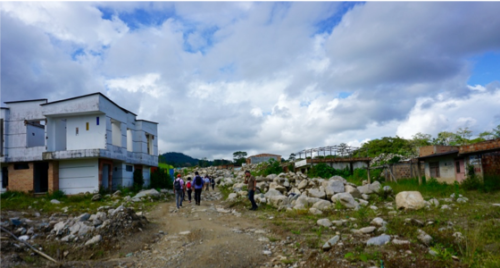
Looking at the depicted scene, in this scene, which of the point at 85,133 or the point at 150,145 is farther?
the point at 150,145

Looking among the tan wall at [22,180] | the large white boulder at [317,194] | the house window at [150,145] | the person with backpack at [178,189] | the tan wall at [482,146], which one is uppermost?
the house window at [150,145]

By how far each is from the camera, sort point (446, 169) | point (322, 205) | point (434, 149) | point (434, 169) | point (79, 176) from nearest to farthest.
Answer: point (322, 205) → point (79, 176) → point (446, 169) → point (434, 169) → point (434, 149)

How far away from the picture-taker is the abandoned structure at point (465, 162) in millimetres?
18500

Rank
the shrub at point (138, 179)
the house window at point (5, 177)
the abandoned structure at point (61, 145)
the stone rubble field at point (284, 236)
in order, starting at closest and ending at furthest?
the stone rubble field at point (284, 236) < the abandoned structure at point (61, 145) < the house window at point (5, 177) < the shrub at point (138, 179)

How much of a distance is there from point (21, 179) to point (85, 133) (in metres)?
4.48

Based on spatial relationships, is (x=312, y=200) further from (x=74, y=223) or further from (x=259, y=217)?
(x=74, y=223)

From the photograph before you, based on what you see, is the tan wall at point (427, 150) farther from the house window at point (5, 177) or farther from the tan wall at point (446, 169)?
the house window at point (5, 177)

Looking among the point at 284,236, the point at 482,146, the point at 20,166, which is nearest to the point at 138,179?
the point at 20,166

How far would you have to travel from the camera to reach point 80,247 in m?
8.73

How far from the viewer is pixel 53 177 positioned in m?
20.0

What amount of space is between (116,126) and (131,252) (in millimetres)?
15284

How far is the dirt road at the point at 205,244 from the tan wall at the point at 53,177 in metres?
10.00

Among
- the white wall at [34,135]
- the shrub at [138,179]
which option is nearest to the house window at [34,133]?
the white wall at [34,135]

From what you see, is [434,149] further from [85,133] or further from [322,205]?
[85,133]
